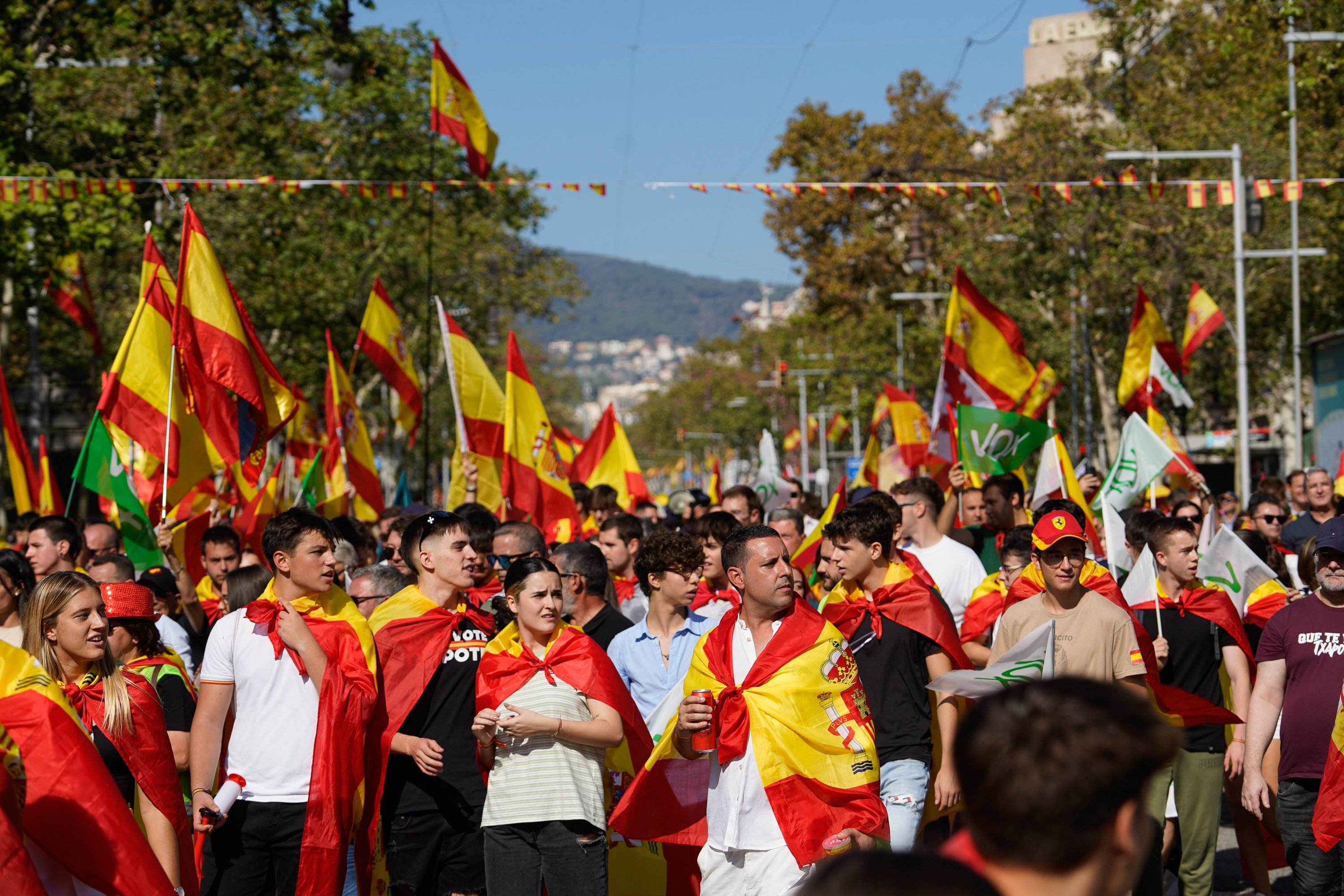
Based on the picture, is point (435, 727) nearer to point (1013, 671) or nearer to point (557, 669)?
point (557, 669)

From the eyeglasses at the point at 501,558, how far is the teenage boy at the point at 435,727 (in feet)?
4.18

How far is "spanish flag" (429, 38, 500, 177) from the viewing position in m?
17.5

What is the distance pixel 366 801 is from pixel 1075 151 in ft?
93.5

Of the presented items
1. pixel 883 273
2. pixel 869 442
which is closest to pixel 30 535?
pixel 869 442

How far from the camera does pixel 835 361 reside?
62062 mm

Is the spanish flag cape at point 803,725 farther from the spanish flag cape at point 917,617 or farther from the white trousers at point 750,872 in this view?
the spanish flag cape at point 917,617

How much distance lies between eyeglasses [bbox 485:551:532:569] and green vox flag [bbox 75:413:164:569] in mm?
3009

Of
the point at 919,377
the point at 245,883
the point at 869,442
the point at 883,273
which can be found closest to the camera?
the point at 245,883

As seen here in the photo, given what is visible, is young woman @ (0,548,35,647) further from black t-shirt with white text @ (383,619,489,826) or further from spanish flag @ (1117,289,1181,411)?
spanish flag @ (1117,289,1181,411)

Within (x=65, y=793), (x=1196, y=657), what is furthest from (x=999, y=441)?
(x=65, y=793)

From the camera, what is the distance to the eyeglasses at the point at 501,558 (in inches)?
307

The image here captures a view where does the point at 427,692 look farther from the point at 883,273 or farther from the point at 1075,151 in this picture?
the point at 883,273

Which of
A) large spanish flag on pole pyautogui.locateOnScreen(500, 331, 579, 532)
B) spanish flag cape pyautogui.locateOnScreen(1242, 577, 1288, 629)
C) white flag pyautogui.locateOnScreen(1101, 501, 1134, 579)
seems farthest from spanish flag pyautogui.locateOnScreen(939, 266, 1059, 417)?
spanish flag cape pyautogui.locateOnScreen(1242, 577, 1288, 629)

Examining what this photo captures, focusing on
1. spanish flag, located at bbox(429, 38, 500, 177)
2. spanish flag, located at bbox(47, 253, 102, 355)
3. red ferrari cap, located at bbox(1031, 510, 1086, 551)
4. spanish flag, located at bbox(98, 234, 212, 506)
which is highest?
spanish flag, located at bbox(429, 38, 500, 177)
